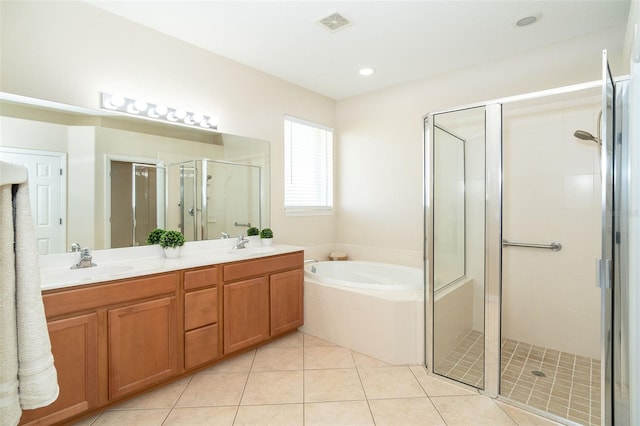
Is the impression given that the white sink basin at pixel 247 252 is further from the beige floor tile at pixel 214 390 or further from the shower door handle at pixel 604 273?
the shower door handle at pixel 604 273

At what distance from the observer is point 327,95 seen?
4148 millimetres

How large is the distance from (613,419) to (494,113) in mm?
1751

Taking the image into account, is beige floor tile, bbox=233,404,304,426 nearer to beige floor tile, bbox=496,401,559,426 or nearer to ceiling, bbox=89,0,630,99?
beige floor tile, bbox=496,401,559,426

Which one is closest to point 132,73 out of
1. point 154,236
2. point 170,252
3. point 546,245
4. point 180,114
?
point 180,114

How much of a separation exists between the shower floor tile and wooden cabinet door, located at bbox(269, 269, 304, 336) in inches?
50.5

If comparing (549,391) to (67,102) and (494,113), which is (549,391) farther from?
(67,102)

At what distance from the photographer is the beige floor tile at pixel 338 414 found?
1885 mm

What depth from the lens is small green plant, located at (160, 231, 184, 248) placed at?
8.25ft

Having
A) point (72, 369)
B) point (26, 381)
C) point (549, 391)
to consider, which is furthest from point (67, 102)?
point (549, 391)

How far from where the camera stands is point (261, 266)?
2.76m

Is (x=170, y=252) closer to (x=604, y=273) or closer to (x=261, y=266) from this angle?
(x=261, y=266)

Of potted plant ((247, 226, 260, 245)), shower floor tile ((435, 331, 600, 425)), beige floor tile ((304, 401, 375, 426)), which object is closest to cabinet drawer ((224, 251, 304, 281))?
potted plant ((247, 226, 260, 245))

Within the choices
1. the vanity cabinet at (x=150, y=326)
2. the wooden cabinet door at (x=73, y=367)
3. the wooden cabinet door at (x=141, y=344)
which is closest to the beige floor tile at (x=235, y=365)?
the vanity cabinet at (x=150, y=326)

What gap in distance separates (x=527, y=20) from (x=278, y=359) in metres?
3.23
